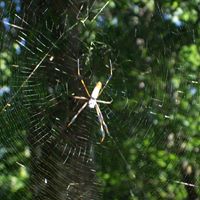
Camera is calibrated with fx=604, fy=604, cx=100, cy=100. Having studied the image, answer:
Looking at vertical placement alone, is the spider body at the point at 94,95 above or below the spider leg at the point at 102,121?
above

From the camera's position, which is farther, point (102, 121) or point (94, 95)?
point (102, 121)

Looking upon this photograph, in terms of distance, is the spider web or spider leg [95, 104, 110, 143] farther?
spider leg [95, 104, 110, 143]

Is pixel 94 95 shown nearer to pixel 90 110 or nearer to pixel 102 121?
pixel 90 110

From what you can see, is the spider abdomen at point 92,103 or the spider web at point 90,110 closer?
the spider web at point 90,110

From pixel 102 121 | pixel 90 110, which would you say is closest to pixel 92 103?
pixel 90 110

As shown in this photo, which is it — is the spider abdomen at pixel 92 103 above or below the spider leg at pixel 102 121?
above

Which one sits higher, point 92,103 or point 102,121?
point 92,103

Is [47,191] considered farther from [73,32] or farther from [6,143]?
[73,32]

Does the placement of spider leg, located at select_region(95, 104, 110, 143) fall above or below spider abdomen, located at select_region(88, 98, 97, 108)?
below
